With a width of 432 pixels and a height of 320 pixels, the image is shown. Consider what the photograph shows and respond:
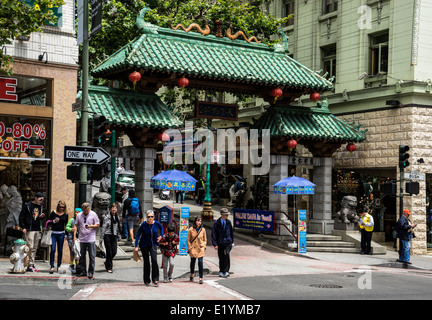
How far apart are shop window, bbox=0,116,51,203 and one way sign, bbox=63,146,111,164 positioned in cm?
361

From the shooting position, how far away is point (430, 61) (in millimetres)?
25109

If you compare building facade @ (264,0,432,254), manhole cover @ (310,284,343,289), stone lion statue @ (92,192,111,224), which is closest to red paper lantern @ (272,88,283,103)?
building facade @ (264,0,432,254)

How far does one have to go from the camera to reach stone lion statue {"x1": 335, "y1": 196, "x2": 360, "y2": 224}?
24906 mm

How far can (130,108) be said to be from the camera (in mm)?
20875

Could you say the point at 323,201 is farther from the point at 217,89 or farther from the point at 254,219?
the point at 217,89

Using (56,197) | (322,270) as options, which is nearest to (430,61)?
(322,270)

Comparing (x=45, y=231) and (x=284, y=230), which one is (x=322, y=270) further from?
(x=45, y=231)

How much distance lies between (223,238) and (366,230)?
28.1 ft

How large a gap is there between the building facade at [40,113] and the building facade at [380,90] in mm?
12627

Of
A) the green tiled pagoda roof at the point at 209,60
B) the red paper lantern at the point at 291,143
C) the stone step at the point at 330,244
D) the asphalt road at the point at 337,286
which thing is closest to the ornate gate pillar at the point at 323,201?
the stone step at the point at 330,244

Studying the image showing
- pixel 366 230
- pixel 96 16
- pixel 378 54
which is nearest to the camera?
pixel 96 16

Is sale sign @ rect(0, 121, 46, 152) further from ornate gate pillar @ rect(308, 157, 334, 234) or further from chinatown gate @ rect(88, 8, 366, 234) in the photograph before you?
ornate gate pillar @ rect(308, 157, 334, 234)

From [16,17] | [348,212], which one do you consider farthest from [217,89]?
[16,17]

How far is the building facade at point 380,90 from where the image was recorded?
2481 cm
